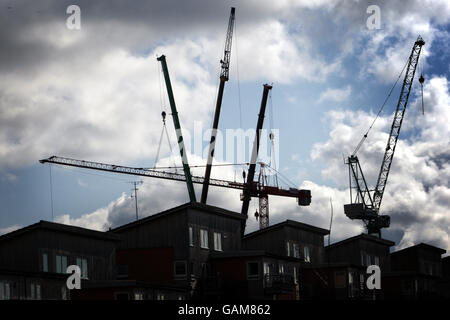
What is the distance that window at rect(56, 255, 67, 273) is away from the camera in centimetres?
6366

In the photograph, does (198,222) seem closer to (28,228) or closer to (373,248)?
(28,228)

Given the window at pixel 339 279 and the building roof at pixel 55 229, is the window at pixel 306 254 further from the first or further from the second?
the building roof at pixel 55 229

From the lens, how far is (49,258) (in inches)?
2484

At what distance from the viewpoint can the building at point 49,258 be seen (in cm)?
5497

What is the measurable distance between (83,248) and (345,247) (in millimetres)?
45859

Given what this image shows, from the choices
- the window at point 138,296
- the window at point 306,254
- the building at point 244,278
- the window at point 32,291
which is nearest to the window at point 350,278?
the window at point 306,254

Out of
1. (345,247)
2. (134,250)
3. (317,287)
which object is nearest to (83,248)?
(134,250)

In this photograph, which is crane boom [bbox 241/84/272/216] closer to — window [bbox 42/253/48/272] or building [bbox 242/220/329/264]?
building [bbox 242/220/329/264]

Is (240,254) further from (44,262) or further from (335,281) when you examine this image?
(44,262)

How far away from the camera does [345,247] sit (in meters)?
104

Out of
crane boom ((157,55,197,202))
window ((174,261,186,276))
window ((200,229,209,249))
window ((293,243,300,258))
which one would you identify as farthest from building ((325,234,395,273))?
crane boom ((157,55,197,202))

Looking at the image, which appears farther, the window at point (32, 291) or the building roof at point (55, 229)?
the building roof at point (55, 229)
